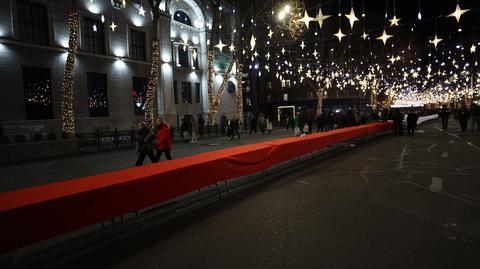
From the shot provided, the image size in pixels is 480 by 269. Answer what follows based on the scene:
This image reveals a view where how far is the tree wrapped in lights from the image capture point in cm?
2044

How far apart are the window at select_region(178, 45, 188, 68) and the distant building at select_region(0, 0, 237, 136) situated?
11 centimetres

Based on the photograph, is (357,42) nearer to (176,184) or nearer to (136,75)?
(136,75)

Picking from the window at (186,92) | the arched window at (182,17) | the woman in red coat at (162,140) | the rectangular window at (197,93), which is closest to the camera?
the woman in red coat at (162,140)

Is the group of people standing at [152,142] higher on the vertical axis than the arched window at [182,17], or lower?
lower

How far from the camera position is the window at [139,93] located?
102 feet

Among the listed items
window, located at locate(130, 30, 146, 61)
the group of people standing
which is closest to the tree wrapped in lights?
window, located at locate(130, 30, 146, 61)

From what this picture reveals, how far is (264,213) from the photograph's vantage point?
251 inches

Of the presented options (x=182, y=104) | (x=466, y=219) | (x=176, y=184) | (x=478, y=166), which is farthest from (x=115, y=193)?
(x=182, y=104)

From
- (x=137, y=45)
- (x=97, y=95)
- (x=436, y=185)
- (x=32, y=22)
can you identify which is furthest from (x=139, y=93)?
(x=436, y=185)

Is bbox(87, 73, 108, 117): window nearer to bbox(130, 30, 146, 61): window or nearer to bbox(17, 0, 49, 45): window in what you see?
bbox(17, 0, 49, 45): window

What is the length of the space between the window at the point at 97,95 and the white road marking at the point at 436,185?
2488 centimetres

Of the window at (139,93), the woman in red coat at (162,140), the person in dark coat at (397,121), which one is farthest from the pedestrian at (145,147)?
the window at (139,93)

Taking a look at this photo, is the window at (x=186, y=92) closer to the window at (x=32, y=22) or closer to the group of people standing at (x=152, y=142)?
the window at (x=32, y=22)

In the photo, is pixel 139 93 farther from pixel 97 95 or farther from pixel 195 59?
pixel 195 59
